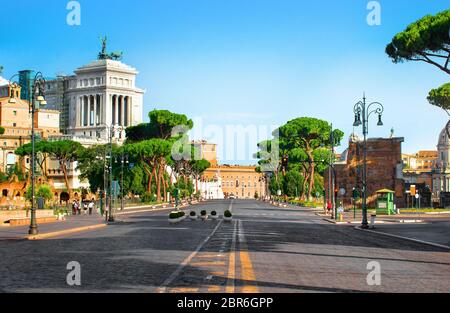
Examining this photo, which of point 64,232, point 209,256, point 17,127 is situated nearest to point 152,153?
point 17,127

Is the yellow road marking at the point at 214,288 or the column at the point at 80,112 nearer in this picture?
the yellow road marking at the point at 214,288

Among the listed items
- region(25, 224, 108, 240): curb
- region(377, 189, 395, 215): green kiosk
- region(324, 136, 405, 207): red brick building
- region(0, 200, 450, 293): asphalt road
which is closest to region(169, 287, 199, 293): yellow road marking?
region(0, 200, 450, 293): asphalt road

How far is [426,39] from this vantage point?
→ 1624 inches

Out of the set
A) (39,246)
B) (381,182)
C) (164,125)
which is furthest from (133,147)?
(39,246)

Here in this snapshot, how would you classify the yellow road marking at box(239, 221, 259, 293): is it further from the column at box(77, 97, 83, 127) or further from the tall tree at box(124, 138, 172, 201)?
the column at box(77, 97, 83, 127)

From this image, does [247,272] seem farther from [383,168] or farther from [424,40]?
[383,168]

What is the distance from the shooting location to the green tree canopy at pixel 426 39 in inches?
1582

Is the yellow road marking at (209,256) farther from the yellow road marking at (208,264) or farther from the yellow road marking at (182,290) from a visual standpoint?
the yellow road marking at (182,290)

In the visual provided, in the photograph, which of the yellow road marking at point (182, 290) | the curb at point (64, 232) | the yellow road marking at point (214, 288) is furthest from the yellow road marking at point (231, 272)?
the curb at point (64, 232)

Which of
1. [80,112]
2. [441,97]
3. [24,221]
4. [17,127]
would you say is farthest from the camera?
[80,112]

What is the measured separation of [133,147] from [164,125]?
18.2 metres

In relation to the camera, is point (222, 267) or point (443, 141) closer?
point (222, 267)

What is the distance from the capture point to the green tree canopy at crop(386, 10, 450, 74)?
40188mm
